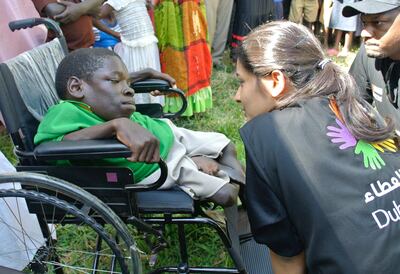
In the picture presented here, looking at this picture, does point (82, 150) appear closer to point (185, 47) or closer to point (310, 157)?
point (310, 157)

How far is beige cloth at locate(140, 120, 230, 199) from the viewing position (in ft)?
5.60

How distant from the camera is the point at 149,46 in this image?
319 centimetres

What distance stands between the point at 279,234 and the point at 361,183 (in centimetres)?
26

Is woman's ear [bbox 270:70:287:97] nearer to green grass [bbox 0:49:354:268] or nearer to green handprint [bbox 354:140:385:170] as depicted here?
green handprint [bbox 354:140:385:170]

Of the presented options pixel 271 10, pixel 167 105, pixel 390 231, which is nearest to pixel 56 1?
pixel 167 105

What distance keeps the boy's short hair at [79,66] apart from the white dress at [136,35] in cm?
124

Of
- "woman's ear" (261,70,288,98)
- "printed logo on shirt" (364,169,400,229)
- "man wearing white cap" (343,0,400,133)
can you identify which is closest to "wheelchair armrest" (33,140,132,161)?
"woman's ear" (261,70,288,98)

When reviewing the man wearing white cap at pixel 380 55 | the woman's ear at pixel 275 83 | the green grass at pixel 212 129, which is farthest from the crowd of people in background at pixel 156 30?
the woman's ear at pixel 275 83

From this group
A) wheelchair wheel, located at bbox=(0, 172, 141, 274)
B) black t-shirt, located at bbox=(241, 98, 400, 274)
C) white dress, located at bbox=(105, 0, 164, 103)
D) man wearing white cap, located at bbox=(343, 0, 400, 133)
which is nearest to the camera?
black t-shirt, located at bbox=(241, 98, 400, 274)

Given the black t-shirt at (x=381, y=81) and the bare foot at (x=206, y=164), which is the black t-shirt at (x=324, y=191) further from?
the black t-shirt at (x=381, y=81)

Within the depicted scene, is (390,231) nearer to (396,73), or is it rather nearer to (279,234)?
(279,234)

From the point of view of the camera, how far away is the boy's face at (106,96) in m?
1.82

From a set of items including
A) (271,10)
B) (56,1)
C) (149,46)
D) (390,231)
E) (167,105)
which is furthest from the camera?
(271,10)

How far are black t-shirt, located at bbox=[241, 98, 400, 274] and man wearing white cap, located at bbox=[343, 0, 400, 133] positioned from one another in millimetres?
961
